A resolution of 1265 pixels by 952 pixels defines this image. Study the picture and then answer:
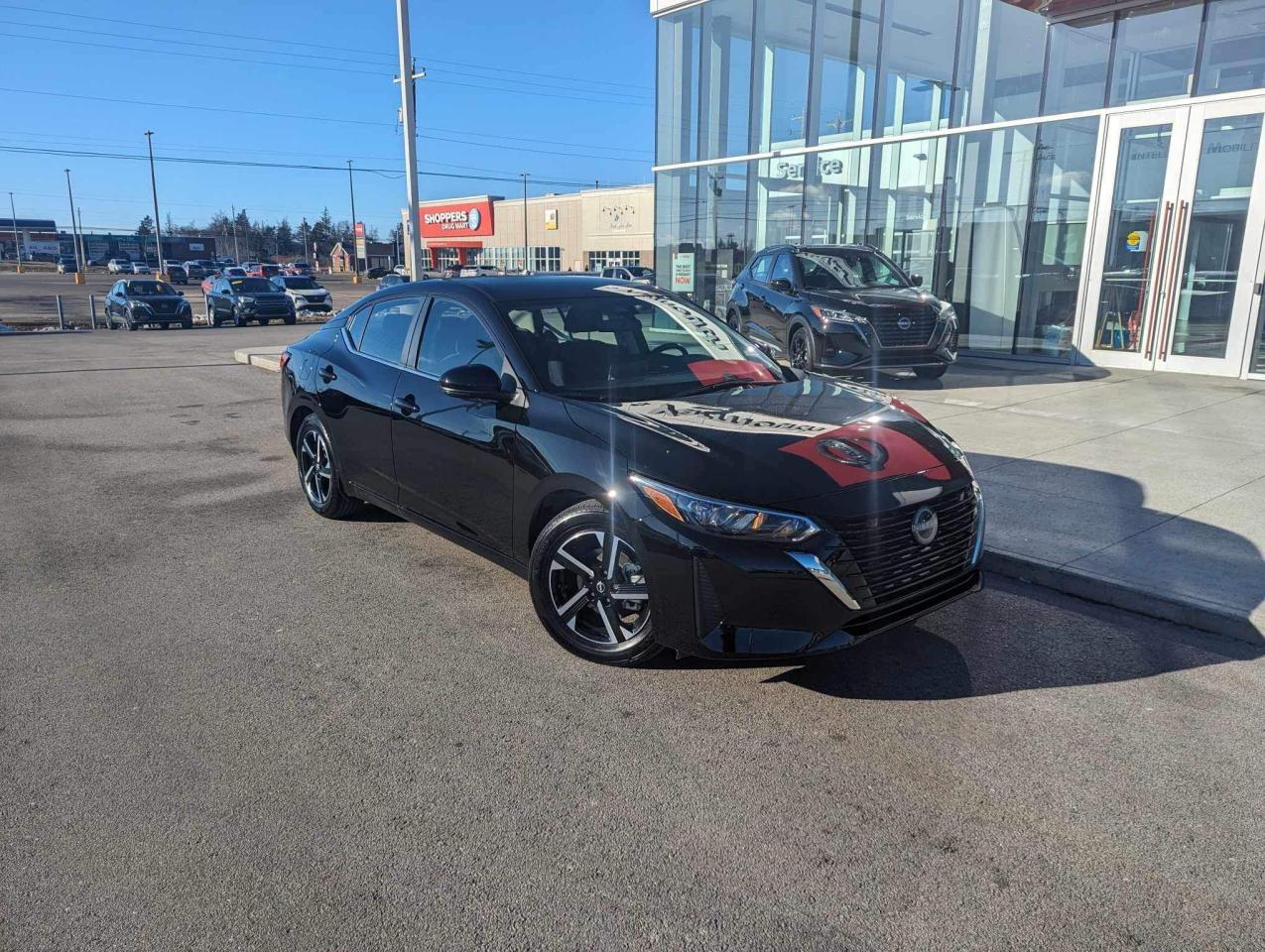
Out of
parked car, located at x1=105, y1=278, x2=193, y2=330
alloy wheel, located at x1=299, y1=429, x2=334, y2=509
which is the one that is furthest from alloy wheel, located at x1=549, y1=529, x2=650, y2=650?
parked car, located at x1=105, y1=278, x2=193, y2=330

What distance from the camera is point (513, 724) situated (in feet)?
11.5

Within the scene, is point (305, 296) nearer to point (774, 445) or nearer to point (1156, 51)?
point (1156, 51)

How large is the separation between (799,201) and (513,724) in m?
16.5

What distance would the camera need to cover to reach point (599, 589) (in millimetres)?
3846

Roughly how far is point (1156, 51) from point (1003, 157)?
2494mm

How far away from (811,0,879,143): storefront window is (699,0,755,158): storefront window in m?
1.61

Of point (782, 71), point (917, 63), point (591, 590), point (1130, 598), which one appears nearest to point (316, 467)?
point (591, 590)

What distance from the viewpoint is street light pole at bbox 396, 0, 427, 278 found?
19.2m

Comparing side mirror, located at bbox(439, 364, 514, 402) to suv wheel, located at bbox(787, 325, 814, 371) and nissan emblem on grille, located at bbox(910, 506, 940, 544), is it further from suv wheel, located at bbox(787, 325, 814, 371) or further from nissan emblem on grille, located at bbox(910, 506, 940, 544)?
suv wheel, located at bbox(787, 325, 814, 371)

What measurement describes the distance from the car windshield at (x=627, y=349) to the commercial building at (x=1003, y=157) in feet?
34.1

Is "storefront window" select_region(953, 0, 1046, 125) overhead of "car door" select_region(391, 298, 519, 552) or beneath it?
overhead

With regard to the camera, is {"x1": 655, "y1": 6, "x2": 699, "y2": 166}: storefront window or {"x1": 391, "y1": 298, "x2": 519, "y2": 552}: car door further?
{"x1": 655, "y1": 6, "x2": 699, "y2": 166}: storefront window

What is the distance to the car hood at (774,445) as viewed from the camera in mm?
3506

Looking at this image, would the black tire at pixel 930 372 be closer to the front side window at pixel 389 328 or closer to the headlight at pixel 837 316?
the headlight at pixel 837 316
